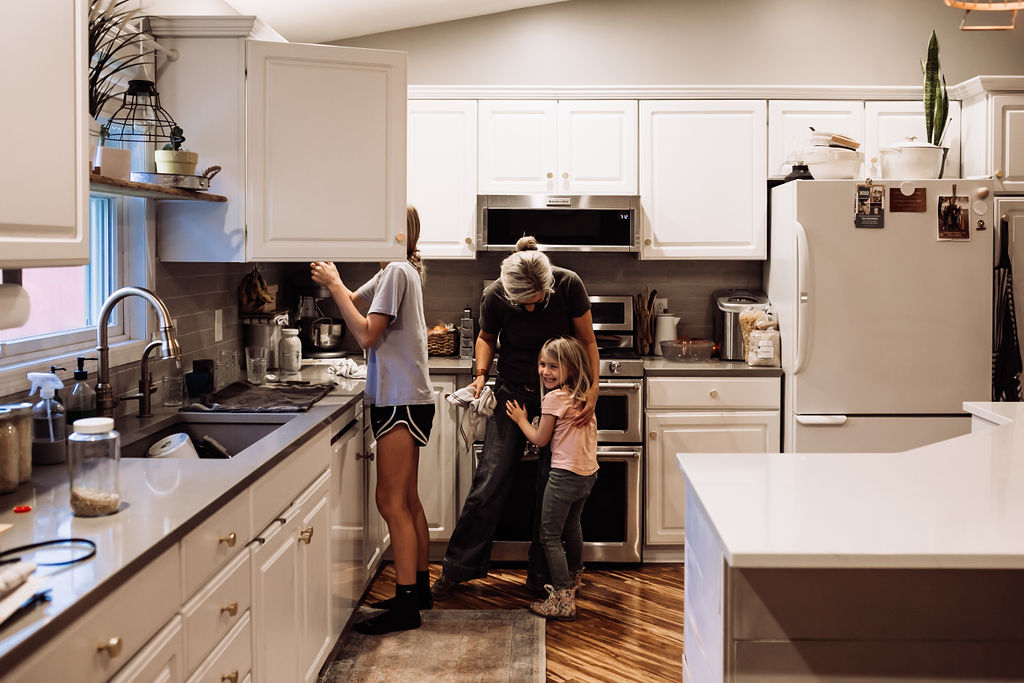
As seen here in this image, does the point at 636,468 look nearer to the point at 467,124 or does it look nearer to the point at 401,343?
the point at 401,343

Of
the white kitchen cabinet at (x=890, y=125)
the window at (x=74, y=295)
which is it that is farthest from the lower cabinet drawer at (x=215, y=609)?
the white kitchen cabinet at (x=890, y=125)

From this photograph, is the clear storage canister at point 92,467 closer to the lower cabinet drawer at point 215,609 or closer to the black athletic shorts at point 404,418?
the lower cabinet drawer at point 215,609

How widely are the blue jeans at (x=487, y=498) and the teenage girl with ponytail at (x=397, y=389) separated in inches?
15.4

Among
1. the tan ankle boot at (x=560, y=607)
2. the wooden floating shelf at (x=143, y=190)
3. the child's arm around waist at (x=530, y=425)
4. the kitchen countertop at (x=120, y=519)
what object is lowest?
the tan ankle boot at (x=560, y=607)

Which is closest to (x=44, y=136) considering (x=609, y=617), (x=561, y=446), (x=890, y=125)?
(x=561, y=446)

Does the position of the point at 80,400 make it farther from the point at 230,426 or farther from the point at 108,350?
the point at 230,426

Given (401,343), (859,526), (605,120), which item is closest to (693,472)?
(859,526)

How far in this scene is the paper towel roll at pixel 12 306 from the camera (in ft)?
5.71

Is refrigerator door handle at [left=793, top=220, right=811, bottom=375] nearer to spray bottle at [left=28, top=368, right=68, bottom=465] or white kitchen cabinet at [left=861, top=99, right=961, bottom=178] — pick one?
white kitchen cabinet at [left=861, top=99, right=961, bottom=178]

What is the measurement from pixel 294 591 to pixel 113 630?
3.79ft

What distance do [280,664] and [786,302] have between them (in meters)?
2.76

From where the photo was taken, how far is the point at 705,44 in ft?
15.5

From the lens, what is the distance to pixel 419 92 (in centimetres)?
442

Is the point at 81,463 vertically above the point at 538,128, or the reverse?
the point at 538,128
